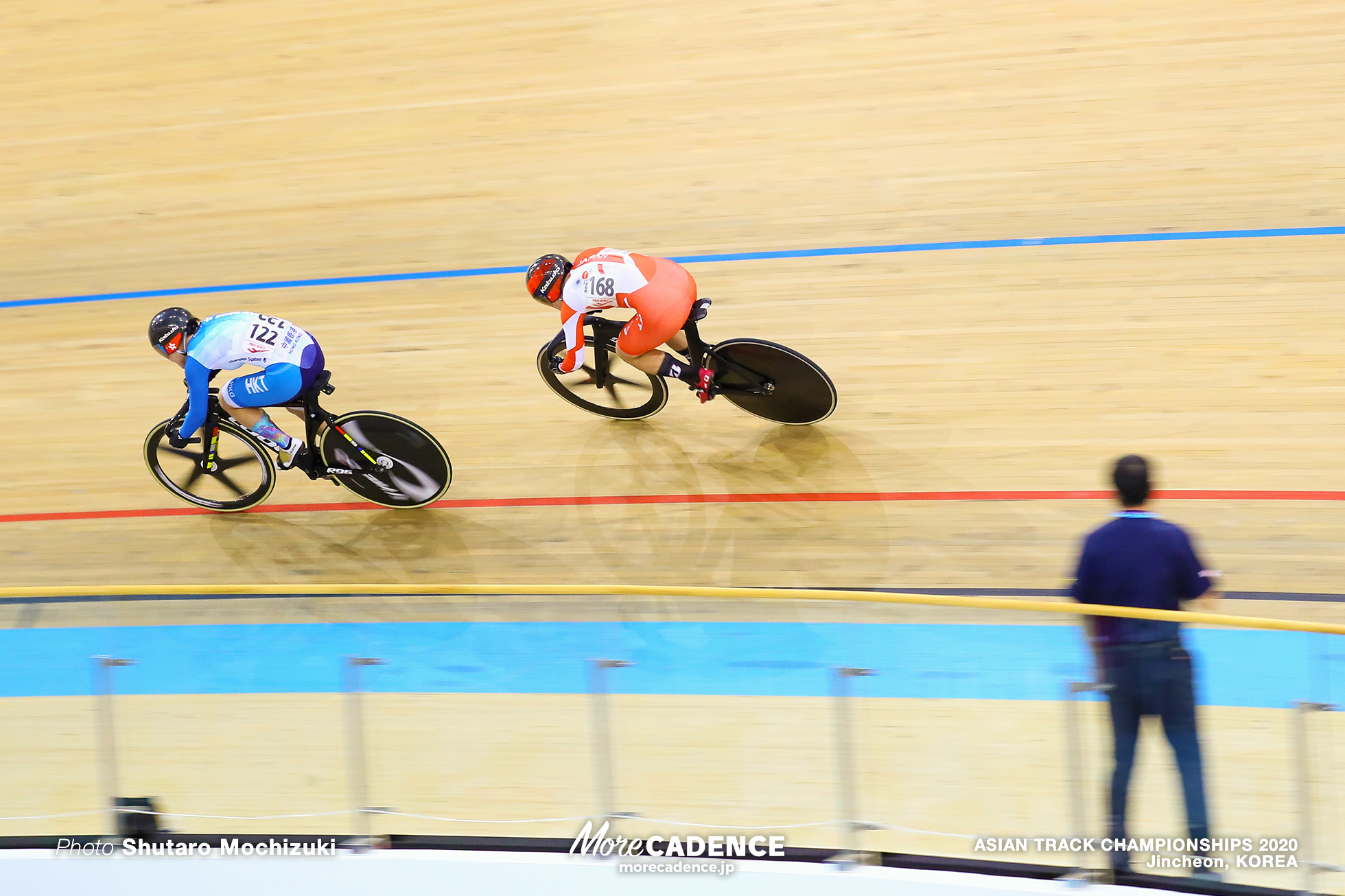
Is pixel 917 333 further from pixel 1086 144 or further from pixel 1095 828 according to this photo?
pixel 1095 828

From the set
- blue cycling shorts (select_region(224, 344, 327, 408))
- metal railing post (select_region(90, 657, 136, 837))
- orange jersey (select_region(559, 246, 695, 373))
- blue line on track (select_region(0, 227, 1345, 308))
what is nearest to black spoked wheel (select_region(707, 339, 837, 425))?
orange jersey (select_region(559, 246, 695, 373))

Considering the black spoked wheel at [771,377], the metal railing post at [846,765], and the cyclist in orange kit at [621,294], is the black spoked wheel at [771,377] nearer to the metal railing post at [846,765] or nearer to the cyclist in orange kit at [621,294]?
the cyclist in orange kit at [621,294]

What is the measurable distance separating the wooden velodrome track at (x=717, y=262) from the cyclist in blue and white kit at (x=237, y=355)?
714mm

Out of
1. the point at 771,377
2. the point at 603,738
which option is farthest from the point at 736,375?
the point at 603,738

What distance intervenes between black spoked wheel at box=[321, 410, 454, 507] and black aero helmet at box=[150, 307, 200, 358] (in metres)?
0.63

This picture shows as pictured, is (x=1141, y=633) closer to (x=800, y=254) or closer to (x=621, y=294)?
(x=621, y=294)

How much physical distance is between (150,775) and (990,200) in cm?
423

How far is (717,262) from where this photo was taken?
534 cm

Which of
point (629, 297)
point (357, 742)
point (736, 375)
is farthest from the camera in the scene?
point (736, 375)

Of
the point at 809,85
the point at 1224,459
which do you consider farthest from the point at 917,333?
the point at 809,85

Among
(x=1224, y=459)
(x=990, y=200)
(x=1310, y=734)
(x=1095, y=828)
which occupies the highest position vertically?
(x=990, y=200)

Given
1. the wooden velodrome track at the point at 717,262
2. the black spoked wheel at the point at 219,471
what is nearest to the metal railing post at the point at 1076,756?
the wooden velodrome track at the point at 717,262

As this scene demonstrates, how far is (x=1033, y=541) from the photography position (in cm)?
403

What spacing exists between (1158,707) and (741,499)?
6.93 feet
